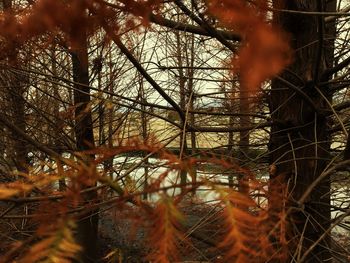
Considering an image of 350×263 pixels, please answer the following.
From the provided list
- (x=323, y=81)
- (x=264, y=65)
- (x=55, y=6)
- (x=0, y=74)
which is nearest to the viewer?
(x=264, y=65)

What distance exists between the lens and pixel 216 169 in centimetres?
260

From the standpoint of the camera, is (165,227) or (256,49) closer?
(165,227)

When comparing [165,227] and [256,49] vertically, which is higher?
[256,49]

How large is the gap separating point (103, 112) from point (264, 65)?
5335 mm

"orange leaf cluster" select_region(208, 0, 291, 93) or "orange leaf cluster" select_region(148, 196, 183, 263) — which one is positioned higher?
"orange leaf cluster" select_region(208, 0, 291, 93)

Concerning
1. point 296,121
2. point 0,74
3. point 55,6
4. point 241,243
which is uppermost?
point 0,74

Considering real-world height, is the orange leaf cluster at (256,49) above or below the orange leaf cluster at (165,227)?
above

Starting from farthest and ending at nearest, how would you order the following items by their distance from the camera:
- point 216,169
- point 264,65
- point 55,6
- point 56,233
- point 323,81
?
1. point 323,81
2. point 216,169
3. point 55,6
4. point 264,65
5. point 56,233

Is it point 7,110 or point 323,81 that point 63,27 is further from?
point 7,110

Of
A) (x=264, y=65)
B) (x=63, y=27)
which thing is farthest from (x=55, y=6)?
(x=264, y=65)

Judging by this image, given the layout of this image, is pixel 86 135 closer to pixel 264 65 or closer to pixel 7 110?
pixel 7 110

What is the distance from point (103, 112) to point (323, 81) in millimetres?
3728

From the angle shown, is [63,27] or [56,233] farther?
[63,27]

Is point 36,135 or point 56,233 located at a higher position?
point 36,135
